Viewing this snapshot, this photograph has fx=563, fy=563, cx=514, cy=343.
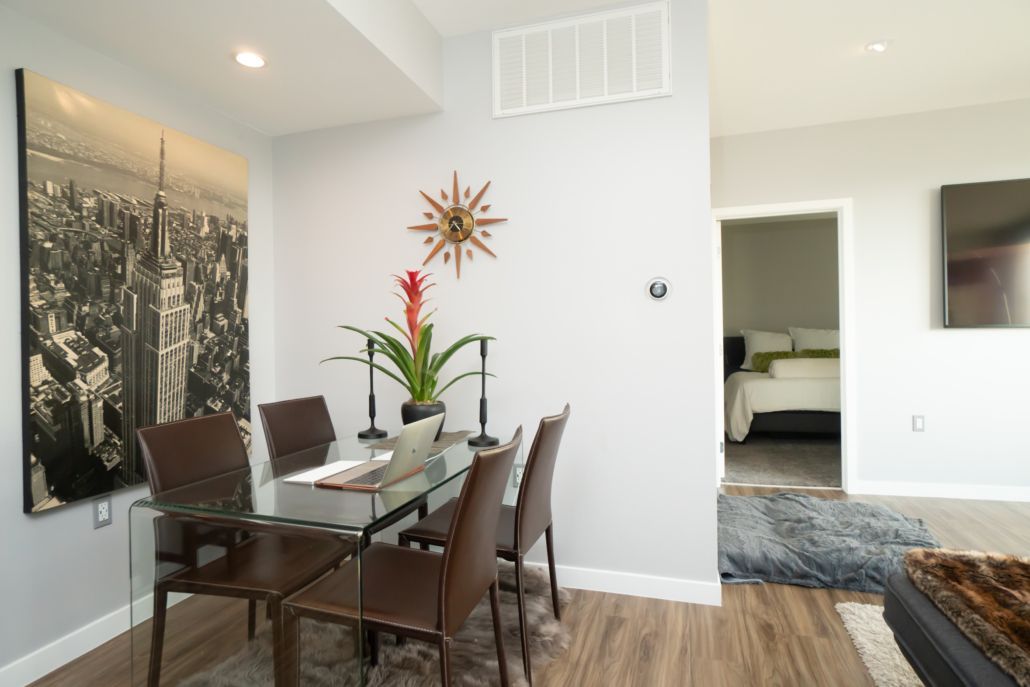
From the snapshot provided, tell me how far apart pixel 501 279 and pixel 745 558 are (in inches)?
70.3

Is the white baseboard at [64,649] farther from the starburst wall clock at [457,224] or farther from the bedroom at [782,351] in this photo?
the bedroom at [782,351]

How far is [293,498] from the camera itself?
1.57 m

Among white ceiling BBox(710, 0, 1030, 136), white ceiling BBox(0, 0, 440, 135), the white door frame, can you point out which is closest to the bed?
the white door frame

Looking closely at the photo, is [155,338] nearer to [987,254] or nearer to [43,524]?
[43,524]

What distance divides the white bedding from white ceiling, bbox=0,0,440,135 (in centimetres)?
416

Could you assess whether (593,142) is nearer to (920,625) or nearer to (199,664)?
(920,625)

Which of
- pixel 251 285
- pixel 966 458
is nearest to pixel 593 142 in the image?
pixel 251 285

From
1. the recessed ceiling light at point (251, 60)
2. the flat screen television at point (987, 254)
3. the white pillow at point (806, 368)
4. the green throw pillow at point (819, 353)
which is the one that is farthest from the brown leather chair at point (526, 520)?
the green throw pillow at point (819, 353)

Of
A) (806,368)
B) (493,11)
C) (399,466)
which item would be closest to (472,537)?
(399,466)

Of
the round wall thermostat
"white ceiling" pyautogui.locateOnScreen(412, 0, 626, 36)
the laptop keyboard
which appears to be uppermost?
"white ceiling" pyautogui.locateOnScreen(412, 0, 626, 36)

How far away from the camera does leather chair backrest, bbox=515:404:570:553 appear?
1.84m

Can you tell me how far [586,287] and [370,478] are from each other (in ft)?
4.36

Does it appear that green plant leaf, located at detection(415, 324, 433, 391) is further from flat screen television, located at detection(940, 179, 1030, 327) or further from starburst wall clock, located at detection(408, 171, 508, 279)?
flat screen television, located at detection(940, 179, 1030, 327)

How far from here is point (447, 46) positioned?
2.79m
